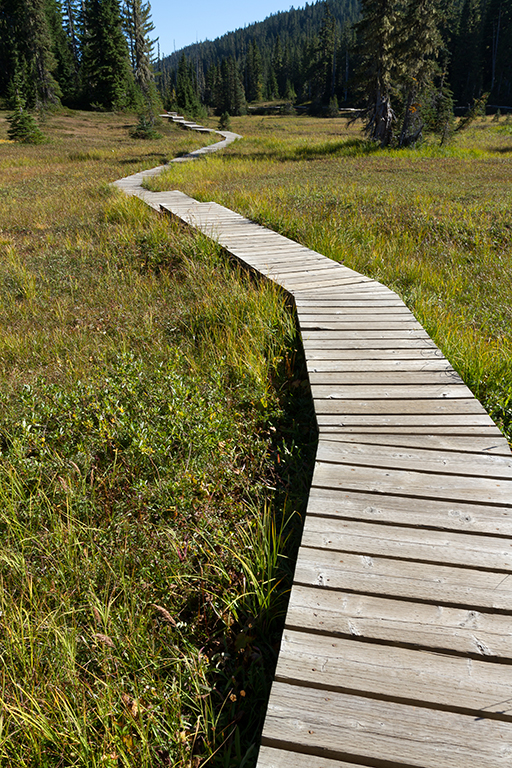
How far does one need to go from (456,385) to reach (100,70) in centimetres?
5912

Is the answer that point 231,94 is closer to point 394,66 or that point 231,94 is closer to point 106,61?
point 106,61

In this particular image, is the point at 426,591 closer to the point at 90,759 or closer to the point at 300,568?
the point at 300,568

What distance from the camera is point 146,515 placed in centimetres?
258

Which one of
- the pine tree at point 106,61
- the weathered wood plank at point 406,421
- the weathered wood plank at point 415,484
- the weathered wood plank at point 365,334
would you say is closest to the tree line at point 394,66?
the pine tree at point 106,61

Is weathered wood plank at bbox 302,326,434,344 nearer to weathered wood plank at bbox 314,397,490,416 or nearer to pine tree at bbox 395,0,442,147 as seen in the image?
weathered wood plank at bbox 314,397,490,416

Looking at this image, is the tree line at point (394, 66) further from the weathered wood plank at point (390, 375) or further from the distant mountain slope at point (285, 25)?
the weathered wood plank at point (390, 375)

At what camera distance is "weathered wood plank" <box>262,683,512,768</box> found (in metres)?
1.36

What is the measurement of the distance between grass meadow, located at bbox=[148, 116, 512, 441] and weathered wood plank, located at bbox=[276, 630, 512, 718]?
6.49 feet

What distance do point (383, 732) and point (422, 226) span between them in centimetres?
778

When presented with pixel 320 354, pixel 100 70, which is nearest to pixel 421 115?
pixel 320 354

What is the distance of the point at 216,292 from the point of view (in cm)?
505

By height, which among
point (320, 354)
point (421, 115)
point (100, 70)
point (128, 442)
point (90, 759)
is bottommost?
point (90, 759)

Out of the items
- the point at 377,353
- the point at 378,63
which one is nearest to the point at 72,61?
the point at 378,63

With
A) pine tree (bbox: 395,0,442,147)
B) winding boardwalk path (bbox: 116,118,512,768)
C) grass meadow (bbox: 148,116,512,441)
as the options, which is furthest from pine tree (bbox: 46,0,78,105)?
winding boardwalk path (bbox: 116,118,512,768)
